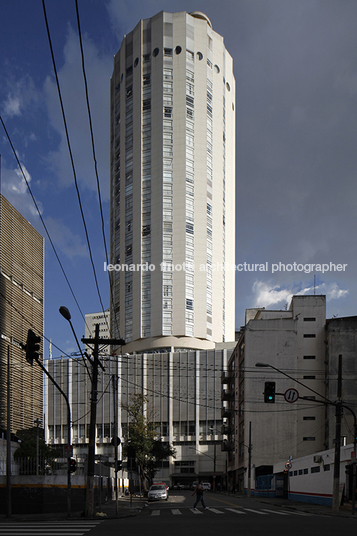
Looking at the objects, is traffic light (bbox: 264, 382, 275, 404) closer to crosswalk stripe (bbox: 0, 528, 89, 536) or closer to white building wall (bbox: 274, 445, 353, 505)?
white building wall (bbox: 274, 445, 353, 505)

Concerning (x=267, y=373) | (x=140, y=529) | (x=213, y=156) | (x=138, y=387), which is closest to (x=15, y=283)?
(x=267, y=373)

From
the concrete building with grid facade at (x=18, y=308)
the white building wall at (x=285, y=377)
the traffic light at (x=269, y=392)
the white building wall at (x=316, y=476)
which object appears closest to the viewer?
the traffic light at (x=269, y=392)

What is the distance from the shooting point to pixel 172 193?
13038 centimetres

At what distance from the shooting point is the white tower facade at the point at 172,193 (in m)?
128

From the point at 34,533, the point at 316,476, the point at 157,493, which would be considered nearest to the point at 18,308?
the point at 157,493

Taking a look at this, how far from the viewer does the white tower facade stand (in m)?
128

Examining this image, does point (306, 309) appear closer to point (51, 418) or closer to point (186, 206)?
point (186, 206)

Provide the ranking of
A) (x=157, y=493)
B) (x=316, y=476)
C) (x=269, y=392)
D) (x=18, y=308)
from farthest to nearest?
(x=18, y=308)
(x=157, y=493)
(x=316, y=476)
(x=269, y=392)

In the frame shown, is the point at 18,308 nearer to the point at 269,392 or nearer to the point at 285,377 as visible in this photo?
the point at 285,377

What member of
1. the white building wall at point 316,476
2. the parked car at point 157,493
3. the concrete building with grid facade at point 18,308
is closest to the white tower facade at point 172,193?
the concrete building with grid facade at point 18,308

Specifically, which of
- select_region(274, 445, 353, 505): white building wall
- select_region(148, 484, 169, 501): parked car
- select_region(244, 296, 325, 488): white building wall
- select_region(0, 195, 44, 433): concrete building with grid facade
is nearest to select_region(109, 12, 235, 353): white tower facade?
select_region(244, 296, 325, 488): white building wall

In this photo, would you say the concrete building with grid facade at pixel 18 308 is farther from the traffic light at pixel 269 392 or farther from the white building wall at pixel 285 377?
the traffic light at pixel 269 392

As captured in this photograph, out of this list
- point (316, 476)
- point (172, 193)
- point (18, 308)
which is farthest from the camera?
point (172, 193)

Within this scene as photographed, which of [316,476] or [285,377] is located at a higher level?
[285,377]
